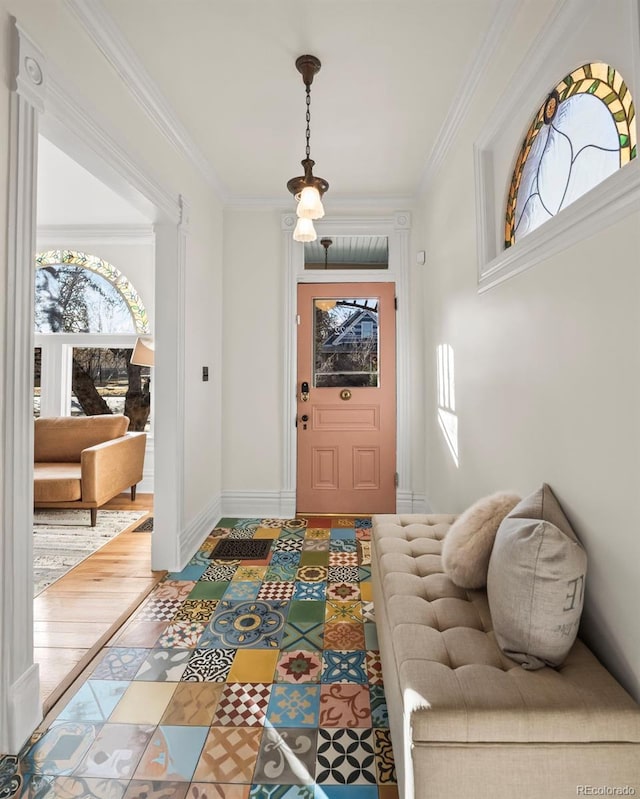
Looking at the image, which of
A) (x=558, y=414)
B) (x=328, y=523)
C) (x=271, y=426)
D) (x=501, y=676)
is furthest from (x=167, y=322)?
(x=501, y=676)

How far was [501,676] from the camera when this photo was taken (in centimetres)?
114

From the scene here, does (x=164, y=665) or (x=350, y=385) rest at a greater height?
(x=350, y=385)

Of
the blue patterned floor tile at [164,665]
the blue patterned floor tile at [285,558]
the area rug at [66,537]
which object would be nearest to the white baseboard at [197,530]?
the blue patterned floor tile at [285,558]

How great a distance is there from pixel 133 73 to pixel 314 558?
9.68 ft

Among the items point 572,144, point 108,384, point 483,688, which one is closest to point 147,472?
point 108,384

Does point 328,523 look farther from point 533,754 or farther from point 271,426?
point 533,754

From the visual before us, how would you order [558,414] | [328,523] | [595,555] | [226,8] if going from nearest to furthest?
1. [595,555]
2. [558,414]
3. [226,8]
4. [328,523]

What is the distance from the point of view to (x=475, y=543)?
160cm

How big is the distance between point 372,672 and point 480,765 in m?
0.91

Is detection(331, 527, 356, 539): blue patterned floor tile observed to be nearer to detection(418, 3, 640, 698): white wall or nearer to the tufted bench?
detection(418, 3, 640, 698): white wall

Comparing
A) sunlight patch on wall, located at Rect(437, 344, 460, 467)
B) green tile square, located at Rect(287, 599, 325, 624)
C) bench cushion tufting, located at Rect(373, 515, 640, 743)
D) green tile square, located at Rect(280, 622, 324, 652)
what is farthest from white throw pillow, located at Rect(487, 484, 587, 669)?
A: sunlight patch on wall, located at Rect(437, 344, 460, 467)

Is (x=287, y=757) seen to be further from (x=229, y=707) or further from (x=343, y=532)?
(x=343, y=532)

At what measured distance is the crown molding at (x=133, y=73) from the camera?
1818 millimetres

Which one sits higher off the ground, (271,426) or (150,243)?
(150,243)
